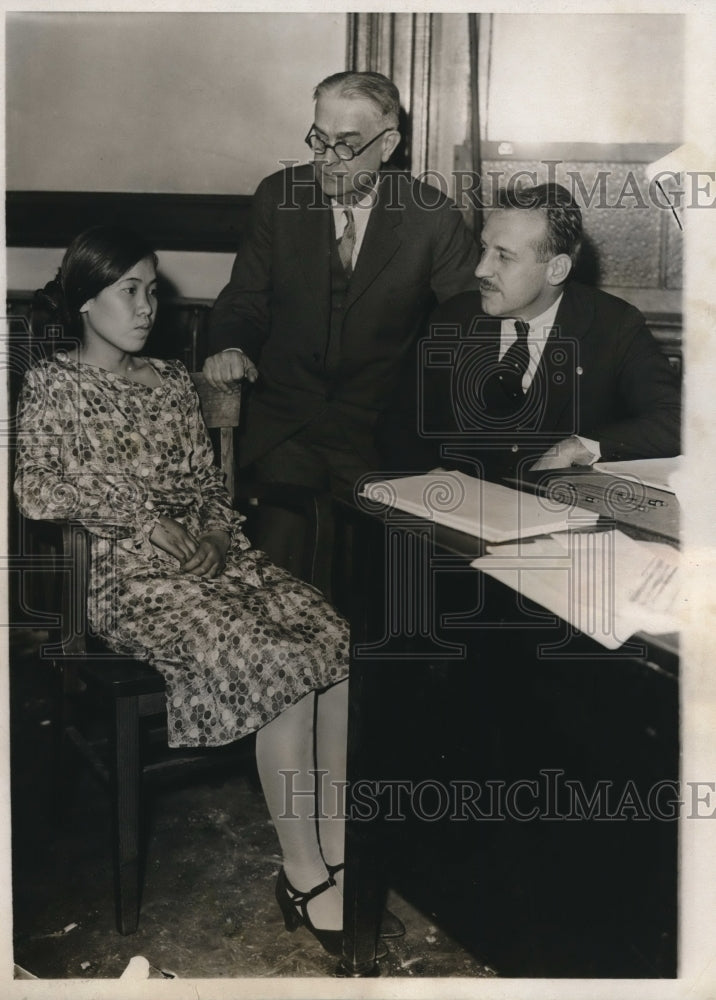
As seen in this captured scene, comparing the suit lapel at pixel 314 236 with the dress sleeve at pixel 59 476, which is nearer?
the dress sleeve at pixel 59 476

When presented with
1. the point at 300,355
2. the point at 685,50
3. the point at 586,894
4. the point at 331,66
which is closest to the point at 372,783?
the point at 586,894

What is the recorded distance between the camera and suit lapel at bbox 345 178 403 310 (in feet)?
6.86

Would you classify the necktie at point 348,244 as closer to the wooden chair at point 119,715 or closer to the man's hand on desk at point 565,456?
the wooden chair at point 119,715

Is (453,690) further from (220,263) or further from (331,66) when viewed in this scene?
(331,66)

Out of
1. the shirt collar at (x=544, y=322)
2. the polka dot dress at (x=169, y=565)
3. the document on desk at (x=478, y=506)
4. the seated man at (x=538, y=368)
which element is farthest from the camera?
the shirt collar at (x=544, y=322)

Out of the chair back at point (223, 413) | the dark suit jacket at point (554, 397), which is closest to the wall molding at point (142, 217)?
the chair back at point (223, 413)

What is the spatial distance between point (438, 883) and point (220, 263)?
165 centimetres

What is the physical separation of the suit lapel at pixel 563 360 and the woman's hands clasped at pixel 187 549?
749 millimetres

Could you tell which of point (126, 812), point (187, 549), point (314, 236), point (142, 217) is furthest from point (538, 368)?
point (126, 812)

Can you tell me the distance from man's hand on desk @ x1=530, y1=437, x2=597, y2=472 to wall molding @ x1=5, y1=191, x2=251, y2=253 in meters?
0.99

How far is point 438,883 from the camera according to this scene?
6.16 ft

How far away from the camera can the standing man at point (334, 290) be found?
2078 mm

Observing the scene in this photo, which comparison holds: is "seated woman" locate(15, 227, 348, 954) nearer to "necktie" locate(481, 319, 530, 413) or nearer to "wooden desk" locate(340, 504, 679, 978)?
"wooden desk" locate(340, 504, 679, 978)

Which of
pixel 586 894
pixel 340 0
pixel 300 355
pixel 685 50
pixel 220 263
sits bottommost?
pixel 586 894
